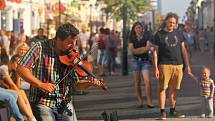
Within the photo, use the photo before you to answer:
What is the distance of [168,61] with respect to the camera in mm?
10258

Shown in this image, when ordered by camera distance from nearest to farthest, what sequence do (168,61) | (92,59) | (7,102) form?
(7,102)
(168,61)
(92,59)

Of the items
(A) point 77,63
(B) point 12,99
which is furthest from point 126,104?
(A) point 77,63

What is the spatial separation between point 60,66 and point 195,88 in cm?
1062

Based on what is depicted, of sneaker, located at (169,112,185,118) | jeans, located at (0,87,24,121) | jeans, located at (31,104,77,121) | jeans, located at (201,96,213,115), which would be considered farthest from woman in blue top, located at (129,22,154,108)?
jeans, located at (31,104,77,121)

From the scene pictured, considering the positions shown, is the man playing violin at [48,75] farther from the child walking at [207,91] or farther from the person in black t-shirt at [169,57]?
the child walking at [207,91]

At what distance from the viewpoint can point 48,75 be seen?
524 centimetres

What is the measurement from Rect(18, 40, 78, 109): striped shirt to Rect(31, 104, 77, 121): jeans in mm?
37

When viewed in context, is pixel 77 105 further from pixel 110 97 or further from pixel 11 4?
pixel 11 4

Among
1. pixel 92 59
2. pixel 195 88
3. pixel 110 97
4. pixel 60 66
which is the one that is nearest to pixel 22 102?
pixel 60 66

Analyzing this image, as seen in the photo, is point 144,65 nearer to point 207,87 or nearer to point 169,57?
point 169,57

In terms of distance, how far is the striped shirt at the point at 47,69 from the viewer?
522 centimetres

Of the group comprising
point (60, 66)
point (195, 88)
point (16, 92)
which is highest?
point (60, 66)

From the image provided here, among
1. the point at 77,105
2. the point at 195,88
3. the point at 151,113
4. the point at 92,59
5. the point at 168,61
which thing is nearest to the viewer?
the point at 168,61

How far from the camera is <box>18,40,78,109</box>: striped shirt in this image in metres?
5.22
